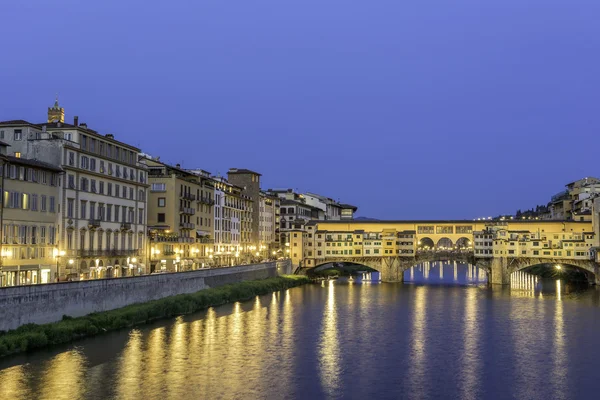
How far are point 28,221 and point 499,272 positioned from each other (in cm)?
Result: 6388

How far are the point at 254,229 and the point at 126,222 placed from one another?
44.2 meters

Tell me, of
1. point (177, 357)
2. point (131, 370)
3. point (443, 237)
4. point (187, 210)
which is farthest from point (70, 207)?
point (443, 237)

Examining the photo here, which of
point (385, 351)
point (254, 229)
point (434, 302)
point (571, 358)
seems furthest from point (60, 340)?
point (254, 229)

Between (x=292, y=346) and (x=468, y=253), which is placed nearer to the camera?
(x=292, y=346)

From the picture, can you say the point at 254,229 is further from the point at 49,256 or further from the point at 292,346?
the point at 292,346

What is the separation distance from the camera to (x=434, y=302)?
6569 cm

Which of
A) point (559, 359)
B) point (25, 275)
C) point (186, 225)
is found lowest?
point (559, 359)

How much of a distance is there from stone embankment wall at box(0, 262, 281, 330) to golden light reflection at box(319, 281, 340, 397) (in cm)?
1252

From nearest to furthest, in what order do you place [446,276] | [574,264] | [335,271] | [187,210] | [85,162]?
1. [85,162]
2. [187,210]
3. [574,264]
4. [335,271]
5. [446,276]

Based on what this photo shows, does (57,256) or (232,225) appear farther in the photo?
(232,225)

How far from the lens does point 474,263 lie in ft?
315

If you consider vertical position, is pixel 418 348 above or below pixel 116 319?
below

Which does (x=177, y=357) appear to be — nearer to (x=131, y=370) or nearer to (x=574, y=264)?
(x=131, y=370)

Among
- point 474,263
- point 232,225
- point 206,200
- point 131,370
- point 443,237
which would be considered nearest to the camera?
point 131,370
